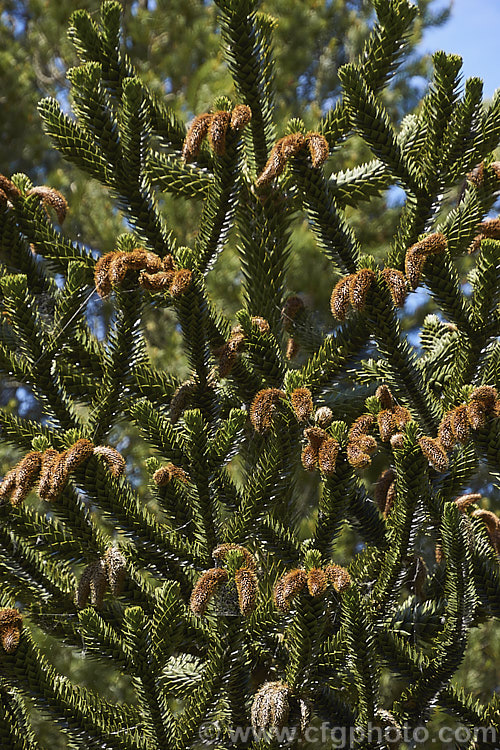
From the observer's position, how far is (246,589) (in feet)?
5.79

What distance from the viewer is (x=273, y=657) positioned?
2.11 metres

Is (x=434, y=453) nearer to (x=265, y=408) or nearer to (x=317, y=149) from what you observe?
(x=265, y=408)

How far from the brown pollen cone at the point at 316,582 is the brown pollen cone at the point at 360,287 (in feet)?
2.24

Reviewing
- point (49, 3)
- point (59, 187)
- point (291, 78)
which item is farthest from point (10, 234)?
point (49, 3)

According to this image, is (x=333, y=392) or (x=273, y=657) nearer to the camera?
(x=273, y=657)

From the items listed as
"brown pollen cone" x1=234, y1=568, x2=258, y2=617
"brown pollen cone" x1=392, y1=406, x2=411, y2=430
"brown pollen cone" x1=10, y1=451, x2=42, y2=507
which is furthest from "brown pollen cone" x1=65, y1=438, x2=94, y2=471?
"brown pollen cone" x1=392, y1=406, x2=411, y2=430

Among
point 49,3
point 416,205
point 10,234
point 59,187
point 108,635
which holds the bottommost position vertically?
point 108,635

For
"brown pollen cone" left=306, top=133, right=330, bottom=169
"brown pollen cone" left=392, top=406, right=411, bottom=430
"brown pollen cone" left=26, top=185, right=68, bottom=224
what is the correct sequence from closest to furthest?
1. "brown pollen cone" left=392, top=406, right=411, bottom=430
2. "brown pollen cone" left=306, top=133, right=330, bottom=169
3. "brown pollen cone" left=26, top=185, right=68, bottom=224

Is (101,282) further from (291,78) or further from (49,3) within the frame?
(49,3)

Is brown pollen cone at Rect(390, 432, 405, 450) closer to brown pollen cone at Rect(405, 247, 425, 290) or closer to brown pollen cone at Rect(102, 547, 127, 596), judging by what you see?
brown pollen cone at Rect(405, 247, 425, 290)

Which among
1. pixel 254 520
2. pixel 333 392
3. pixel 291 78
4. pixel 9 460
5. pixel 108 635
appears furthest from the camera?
pixel 291 78

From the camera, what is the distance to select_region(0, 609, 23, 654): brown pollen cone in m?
1.78

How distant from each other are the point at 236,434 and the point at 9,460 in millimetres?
5795

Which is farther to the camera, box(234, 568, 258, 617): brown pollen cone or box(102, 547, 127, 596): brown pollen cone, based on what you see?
box(102, 547, 127, 596): brown pollen cone
